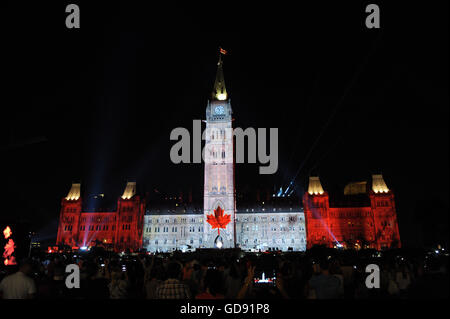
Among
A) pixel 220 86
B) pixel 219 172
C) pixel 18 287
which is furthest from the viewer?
pixel 220 86

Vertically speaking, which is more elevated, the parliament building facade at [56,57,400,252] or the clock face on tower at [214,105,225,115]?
the clock face on tower at [214,105,225,115]

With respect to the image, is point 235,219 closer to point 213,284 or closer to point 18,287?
point 18,287

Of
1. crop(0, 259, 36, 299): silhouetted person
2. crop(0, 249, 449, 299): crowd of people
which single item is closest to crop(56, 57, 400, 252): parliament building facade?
crop(0, 249, 449, 299): crowd of people

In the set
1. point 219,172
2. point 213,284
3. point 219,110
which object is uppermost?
point 219,110

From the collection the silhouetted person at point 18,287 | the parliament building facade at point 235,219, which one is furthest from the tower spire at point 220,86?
the silhouetted person at point 18,287

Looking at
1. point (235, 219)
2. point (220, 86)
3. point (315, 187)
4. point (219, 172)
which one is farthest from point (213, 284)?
point (315, 187)

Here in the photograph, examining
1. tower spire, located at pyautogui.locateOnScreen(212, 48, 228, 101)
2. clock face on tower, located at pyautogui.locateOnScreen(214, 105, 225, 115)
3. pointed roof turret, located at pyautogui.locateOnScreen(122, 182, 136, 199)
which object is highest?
tower spire, located at pyautogui.locateOnScreen(212, 48, 228, 101)

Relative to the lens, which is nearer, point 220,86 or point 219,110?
point 219,110

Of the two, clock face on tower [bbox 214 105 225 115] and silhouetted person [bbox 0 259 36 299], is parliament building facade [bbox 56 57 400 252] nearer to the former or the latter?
Result: clock face on tower [bbox 214 105 225 115]

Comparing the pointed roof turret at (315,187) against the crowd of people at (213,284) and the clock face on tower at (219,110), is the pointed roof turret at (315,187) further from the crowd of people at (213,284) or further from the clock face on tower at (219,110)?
the crowd of people at (213,284)
